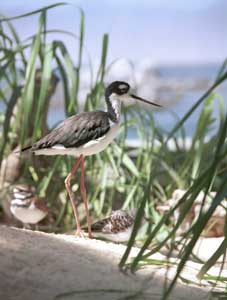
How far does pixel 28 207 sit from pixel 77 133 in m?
0.92

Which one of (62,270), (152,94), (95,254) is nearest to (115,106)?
(95,254)

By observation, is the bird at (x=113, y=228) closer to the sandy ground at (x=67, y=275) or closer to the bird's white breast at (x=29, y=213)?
the bird's white breast at (x=29, y=213)

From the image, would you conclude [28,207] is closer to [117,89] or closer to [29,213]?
[29,213]

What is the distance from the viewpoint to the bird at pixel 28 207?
13.2 ft

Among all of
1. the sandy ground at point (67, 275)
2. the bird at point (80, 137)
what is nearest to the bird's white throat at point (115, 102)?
the bird at point (80, 137)

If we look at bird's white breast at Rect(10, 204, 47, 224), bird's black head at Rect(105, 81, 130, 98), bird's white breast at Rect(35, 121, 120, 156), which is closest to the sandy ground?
bird's white breast at Rect(35, 121, 120, 156)

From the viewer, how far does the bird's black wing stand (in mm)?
3199

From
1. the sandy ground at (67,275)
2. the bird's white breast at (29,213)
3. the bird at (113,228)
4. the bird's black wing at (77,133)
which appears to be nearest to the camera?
the sandy ground at (67,275)

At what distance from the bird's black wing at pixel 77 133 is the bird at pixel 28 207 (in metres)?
0.85

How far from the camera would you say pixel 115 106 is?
3.44 metres

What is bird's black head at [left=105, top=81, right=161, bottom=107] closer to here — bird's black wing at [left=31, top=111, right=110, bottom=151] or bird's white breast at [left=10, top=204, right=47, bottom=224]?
bird's black wing at [left=31, top=111, right=110, bottom=151]

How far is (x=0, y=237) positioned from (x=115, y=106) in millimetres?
1234

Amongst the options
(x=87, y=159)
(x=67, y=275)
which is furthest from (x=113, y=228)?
(x=67, y=275)

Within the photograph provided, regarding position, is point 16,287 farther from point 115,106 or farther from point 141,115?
point 141,115
